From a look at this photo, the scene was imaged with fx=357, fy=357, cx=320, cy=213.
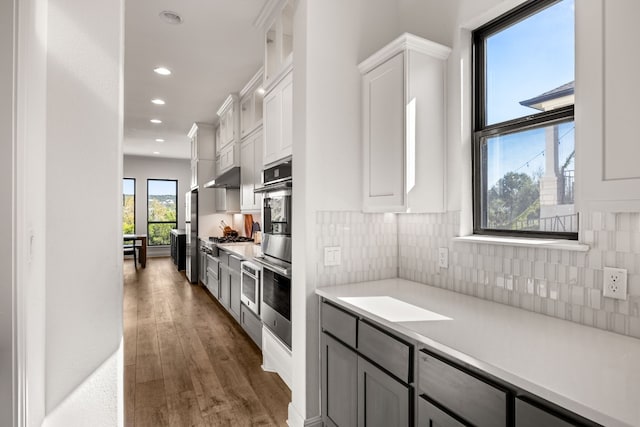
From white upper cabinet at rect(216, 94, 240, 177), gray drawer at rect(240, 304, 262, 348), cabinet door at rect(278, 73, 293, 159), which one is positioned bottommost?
gray drawer at rect(240, 304, 262, 348)

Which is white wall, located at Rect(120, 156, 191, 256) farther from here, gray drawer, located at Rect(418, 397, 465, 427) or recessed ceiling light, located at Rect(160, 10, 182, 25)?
gray drawer, located at Rect(418, 397, 465, 427)

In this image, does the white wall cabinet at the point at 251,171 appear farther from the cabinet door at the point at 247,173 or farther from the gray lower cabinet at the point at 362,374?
the gray lower cabinet at the point at 362,374

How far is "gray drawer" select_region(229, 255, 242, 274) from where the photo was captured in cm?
387

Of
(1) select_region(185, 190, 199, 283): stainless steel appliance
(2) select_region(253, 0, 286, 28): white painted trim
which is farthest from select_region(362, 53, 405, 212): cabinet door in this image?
(1) select_region(185, 190, 199, 283): stainless steel appliance

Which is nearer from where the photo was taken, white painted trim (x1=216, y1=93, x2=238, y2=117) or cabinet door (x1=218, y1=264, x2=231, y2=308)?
cabinet door (x1=218, y1=264, x2=231, y2=308)

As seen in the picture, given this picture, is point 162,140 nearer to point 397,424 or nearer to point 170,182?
point 170,182

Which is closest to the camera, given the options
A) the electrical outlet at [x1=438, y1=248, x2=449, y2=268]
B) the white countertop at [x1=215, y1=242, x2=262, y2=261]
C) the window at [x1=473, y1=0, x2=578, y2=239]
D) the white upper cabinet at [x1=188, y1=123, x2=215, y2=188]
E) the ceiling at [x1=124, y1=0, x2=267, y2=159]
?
the window at [x1=473, y1=0, x2=578, y2=239]

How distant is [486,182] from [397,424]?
4.29 ft

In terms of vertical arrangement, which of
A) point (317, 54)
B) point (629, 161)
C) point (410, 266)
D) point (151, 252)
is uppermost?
point (317, 54)

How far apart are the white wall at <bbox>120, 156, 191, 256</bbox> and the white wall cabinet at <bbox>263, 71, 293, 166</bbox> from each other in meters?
8.66

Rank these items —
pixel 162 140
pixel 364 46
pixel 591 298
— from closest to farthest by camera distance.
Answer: pixel 591 298 → pixel 364 46 → pixel 162 140

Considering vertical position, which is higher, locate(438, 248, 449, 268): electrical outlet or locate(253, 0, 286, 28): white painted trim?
locate(253, 0, 286, 28): white painted trim

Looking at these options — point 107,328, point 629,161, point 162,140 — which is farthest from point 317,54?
point 162,140

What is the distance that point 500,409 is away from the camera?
1.05 metres
